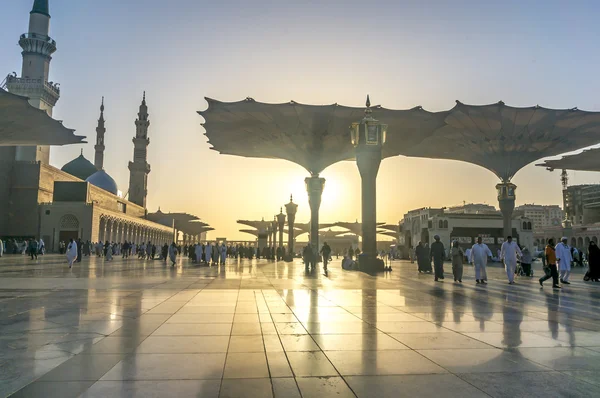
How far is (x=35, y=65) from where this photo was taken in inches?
2093

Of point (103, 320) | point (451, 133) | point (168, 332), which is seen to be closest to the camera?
point (168, 332)

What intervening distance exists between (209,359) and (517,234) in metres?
55.6

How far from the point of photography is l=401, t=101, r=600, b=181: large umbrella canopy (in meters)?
31.1

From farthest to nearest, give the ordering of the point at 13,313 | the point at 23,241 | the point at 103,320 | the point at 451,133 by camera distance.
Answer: the point at 23,241 < the point at 451,133 < the point at 13,313 < the point at 103,320

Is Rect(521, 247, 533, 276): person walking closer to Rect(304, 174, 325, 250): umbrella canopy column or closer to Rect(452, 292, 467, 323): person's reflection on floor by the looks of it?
Rect(452, 292, 467, 323): person's reflection on floor

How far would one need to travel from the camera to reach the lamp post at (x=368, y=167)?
1836 centimetres

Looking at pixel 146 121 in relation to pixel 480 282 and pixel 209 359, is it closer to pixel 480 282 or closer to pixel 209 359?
pixel 480 282

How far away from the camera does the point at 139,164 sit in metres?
76.9

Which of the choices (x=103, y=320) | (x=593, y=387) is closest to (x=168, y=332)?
(x=103, y=320)

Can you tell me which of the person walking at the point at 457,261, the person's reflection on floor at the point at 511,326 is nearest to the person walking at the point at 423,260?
the person walking at the point at 457,261

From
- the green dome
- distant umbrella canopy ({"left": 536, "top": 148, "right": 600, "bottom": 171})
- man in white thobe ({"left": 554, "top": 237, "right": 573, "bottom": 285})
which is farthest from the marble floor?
the green dome

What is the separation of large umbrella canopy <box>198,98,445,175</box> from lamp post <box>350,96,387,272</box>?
10135 mm

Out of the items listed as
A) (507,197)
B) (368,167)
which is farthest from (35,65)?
(507,197)

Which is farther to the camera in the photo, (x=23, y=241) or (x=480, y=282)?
(x=23, y=241)
